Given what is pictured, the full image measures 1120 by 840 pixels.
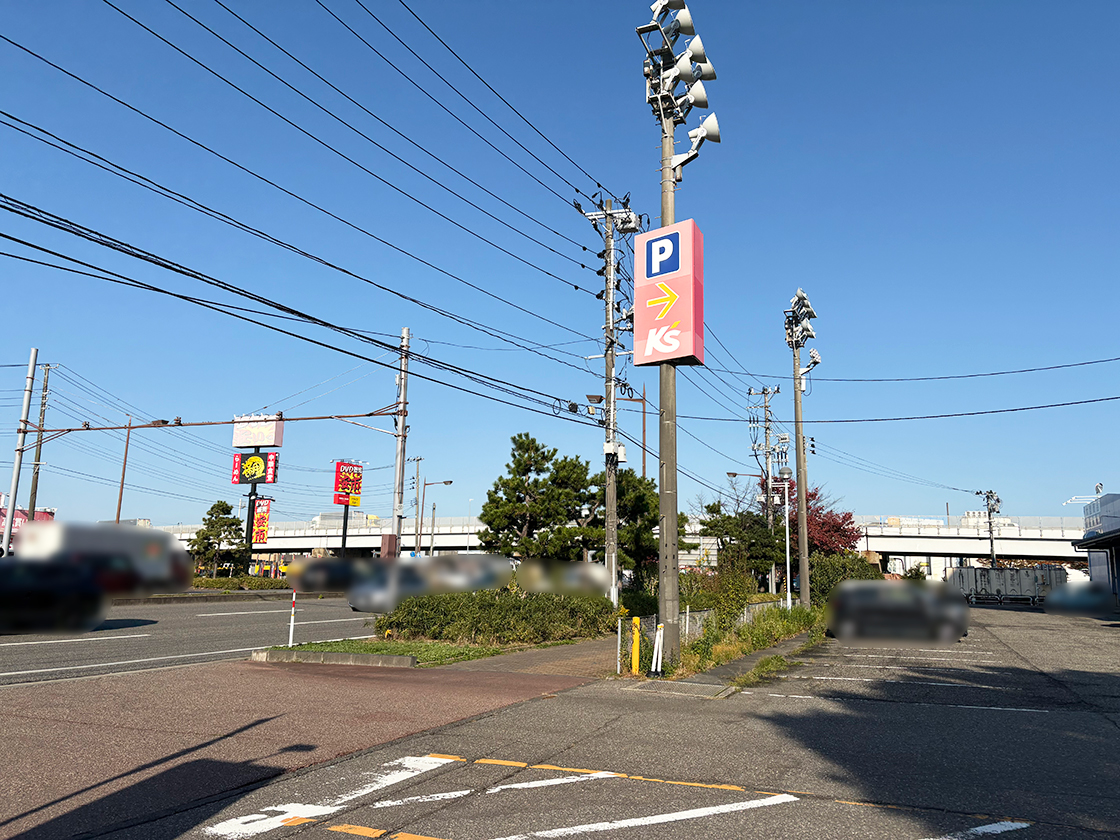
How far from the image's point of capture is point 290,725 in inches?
402

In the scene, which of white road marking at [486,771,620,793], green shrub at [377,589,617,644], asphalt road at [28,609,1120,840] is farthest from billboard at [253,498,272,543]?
green shrub at [377,589,617,644]

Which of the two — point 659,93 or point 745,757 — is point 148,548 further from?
point 659,93

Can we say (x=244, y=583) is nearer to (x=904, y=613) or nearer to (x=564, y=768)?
(x=564, y=768)

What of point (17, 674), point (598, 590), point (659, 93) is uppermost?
point (659, 93)

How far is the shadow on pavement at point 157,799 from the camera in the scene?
6254 millimetres

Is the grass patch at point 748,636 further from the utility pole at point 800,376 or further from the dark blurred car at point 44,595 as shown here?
the dark blurred car at point 44,595

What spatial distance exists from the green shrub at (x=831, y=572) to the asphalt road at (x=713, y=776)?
18152mm

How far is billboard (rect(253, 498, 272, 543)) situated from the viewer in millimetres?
4418

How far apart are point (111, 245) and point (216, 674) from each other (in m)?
10.2

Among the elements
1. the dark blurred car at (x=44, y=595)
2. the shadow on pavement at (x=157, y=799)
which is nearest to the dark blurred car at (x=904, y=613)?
the shadow on pavement at (x=157, y=799)

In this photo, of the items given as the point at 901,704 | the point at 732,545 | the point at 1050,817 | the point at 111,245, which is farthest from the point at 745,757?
the point at 732,545

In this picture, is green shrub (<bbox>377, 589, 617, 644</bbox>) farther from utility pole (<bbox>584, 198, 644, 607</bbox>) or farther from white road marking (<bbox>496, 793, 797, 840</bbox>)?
white road marking (<bbox>496, 793, 797, 840</bbox>)

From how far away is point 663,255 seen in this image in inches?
576

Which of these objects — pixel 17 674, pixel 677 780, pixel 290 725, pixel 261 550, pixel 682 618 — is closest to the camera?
pixel 261 550
